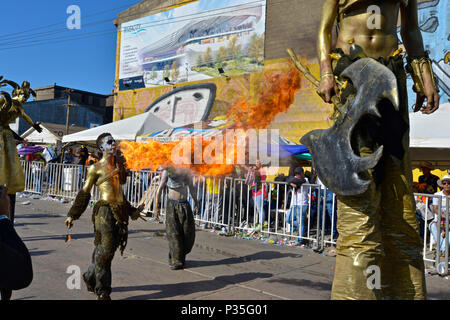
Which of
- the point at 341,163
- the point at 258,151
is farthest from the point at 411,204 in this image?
the point at 258,151

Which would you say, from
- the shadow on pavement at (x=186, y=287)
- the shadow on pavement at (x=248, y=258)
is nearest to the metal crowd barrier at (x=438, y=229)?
the shadow on pavement at (x=248, y=258)

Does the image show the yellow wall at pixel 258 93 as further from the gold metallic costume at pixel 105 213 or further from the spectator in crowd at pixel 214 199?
the gold metallic costume at pixel 105 213

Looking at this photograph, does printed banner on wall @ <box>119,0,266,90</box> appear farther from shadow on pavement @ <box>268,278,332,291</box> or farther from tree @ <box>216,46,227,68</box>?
shadow on pavement @ <box>268,278,332,291</box>

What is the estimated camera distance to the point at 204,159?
28.2 ft

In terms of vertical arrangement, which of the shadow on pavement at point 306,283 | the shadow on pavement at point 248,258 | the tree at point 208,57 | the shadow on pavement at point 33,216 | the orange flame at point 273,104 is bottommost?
the shadow on pavement at point 248,258

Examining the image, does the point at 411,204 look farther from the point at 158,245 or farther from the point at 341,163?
the point at 158,245

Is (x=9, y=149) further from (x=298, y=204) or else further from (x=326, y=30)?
(x=298, y=204)

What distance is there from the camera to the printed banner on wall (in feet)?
56.2

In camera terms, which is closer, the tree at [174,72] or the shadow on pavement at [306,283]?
the shadow on pavement at [306,283]

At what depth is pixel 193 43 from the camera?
19484 millimetres

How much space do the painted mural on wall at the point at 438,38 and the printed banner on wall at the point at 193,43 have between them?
21.7ft

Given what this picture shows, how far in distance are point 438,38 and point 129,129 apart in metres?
11.2

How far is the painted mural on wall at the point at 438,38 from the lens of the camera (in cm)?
1210
